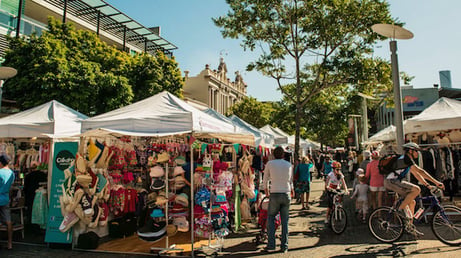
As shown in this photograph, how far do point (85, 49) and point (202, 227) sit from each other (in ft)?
53.3

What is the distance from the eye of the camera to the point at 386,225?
237 inches

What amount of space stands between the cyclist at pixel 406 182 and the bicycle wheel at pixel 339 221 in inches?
47.6

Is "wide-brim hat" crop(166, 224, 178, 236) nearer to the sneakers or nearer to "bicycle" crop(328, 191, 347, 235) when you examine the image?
the sneakers

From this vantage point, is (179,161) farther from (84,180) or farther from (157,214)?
(84,180)

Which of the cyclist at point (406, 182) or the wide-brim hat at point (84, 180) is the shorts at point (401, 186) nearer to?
the cyclist at point (406, 182)

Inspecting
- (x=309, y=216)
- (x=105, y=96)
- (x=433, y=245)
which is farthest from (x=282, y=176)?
(x=105, y=96)

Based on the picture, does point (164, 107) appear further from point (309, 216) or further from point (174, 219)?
point (309, 216)

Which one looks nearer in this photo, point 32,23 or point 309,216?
point 309,216

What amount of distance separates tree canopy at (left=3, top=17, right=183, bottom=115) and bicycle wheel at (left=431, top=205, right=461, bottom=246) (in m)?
15.0

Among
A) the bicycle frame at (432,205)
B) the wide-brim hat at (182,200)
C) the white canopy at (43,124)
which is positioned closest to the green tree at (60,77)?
the white canopy at (43,124)

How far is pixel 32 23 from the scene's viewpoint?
21766 mm

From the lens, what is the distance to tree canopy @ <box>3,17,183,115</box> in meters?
14.8

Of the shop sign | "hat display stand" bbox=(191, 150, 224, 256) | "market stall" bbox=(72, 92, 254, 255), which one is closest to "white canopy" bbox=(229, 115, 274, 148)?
"market stall" bbox=(72, 92, 254, 255)

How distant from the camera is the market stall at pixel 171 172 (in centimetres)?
553
